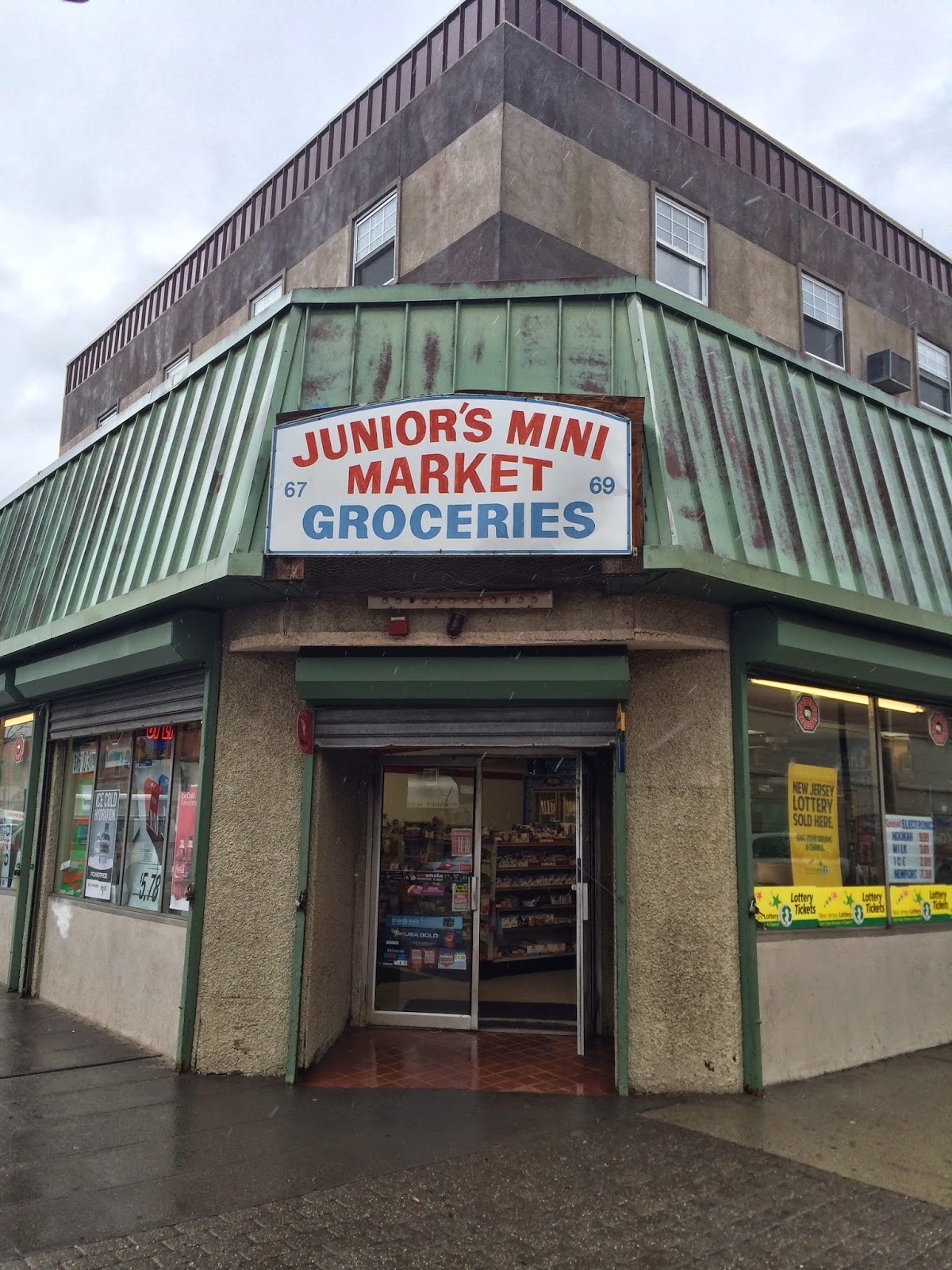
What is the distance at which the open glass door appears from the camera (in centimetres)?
902

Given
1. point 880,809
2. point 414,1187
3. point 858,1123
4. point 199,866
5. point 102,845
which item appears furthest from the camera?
point 102,845

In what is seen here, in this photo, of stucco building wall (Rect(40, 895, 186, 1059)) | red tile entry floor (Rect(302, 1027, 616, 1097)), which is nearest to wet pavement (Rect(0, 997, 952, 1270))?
red tile entry floor (Rect(302, 1027, 616, 1097))

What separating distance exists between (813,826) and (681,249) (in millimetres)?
6738

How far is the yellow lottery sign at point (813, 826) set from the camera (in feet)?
26.4

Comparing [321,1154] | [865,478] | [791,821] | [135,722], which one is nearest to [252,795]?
[135,722]

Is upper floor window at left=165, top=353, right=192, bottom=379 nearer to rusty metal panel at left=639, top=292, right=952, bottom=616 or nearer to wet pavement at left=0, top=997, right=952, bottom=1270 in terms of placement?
rusty metal panel at left=639, top=292, right=952, bottom=616

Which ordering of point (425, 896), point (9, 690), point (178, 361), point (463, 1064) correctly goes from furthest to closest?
point (178, 361), point (9, 690), point (425, 896), point (463, 1064)

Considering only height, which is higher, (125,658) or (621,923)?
(125,658)

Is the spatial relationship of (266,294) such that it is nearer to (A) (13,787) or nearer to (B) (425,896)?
(A) (13,787)

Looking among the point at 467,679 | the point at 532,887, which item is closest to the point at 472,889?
the point at 532,887

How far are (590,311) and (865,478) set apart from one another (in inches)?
114

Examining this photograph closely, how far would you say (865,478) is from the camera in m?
8.51

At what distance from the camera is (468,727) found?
7.55 m

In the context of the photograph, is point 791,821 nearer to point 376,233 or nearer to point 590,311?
point 590,311
